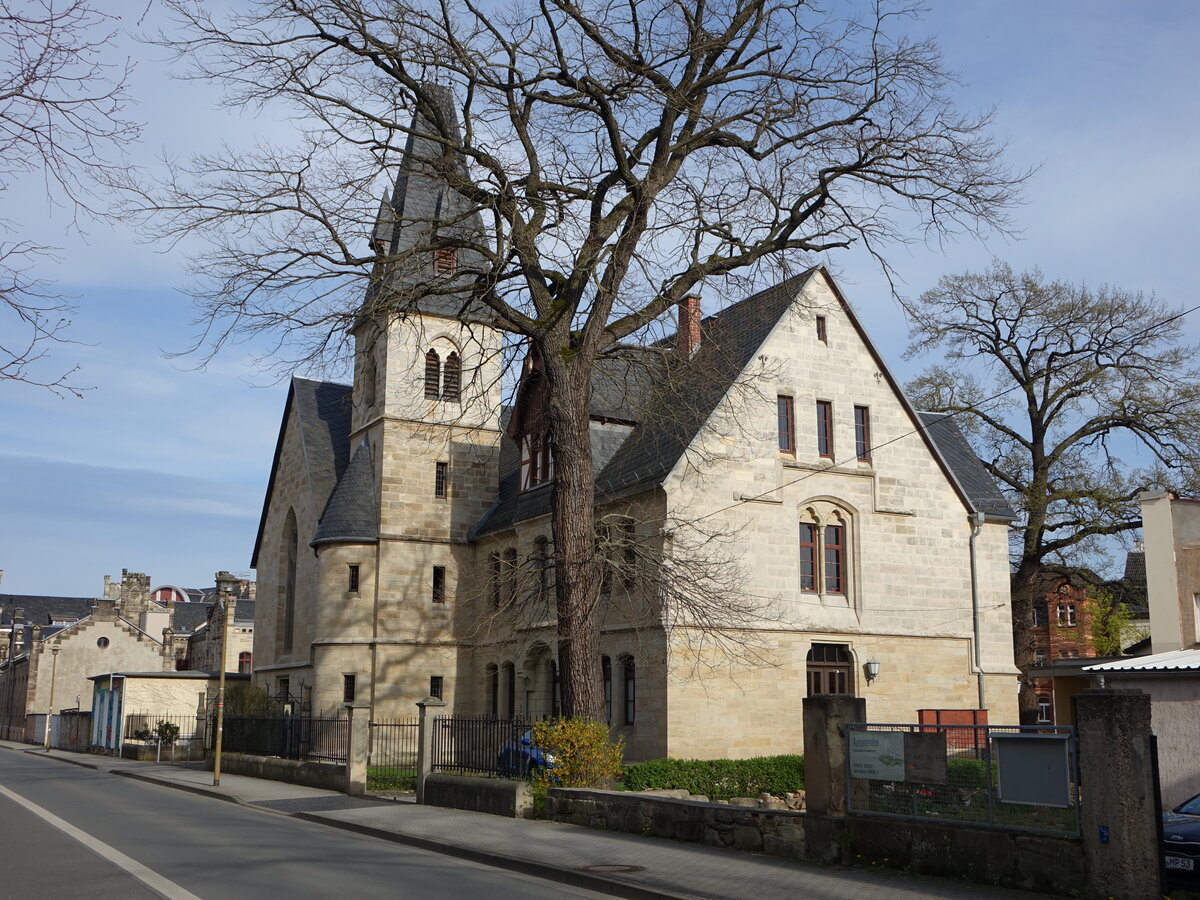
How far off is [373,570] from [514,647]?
5.31m

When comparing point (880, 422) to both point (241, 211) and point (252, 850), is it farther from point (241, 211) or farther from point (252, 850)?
point (252, 850)

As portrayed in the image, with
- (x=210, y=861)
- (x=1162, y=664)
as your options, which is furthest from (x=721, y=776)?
(x=210, y=861)

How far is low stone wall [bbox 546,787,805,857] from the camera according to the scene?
13.1 m

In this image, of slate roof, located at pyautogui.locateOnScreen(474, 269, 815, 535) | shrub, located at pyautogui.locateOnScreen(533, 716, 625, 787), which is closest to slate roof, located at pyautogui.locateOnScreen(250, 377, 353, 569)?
slate roof, located at pyautogui.locateOnScreen(474, 269, 815, 535)

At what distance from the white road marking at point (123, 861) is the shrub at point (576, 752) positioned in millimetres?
6459

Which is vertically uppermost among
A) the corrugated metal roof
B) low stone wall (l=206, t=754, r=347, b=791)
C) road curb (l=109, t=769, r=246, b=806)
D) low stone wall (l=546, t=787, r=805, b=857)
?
the corrugated metal roof

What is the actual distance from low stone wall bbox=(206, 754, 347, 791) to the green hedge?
20.6 feet

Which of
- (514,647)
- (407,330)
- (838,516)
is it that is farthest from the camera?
(407,330)

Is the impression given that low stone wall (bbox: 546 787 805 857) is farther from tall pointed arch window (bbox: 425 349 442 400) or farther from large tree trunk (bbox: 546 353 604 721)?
tall pointed arch window (bbox: 425 349 442 400)

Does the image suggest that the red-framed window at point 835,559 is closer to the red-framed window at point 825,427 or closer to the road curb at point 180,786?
the red-framed window at point 825,427

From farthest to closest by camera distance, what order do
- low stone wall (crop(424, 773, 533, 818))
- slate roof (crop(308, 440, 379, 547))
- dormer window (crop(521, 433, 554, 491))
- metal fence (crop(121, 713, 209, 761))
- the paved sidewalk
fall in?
metal fence (crop(121, 713, 209, 761)) < slate roof (crop(308, 440, 379, 547)) < dormer window (crop(521, 433, 554, 491)) < low stone wall (crop(424, 773, 533, 818)) < the paved sidewalk

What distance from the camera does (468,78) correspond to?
17.7 m

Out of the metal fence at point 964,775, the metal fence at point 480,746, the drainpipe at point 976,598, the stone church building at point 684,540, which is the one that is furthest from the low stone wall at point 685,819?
the drainpipe at point 976,598

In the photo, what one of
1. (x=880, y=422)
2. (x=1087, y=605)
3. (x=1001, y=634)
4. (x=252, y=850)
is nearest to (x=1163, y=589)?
(x=1001, y=634)
